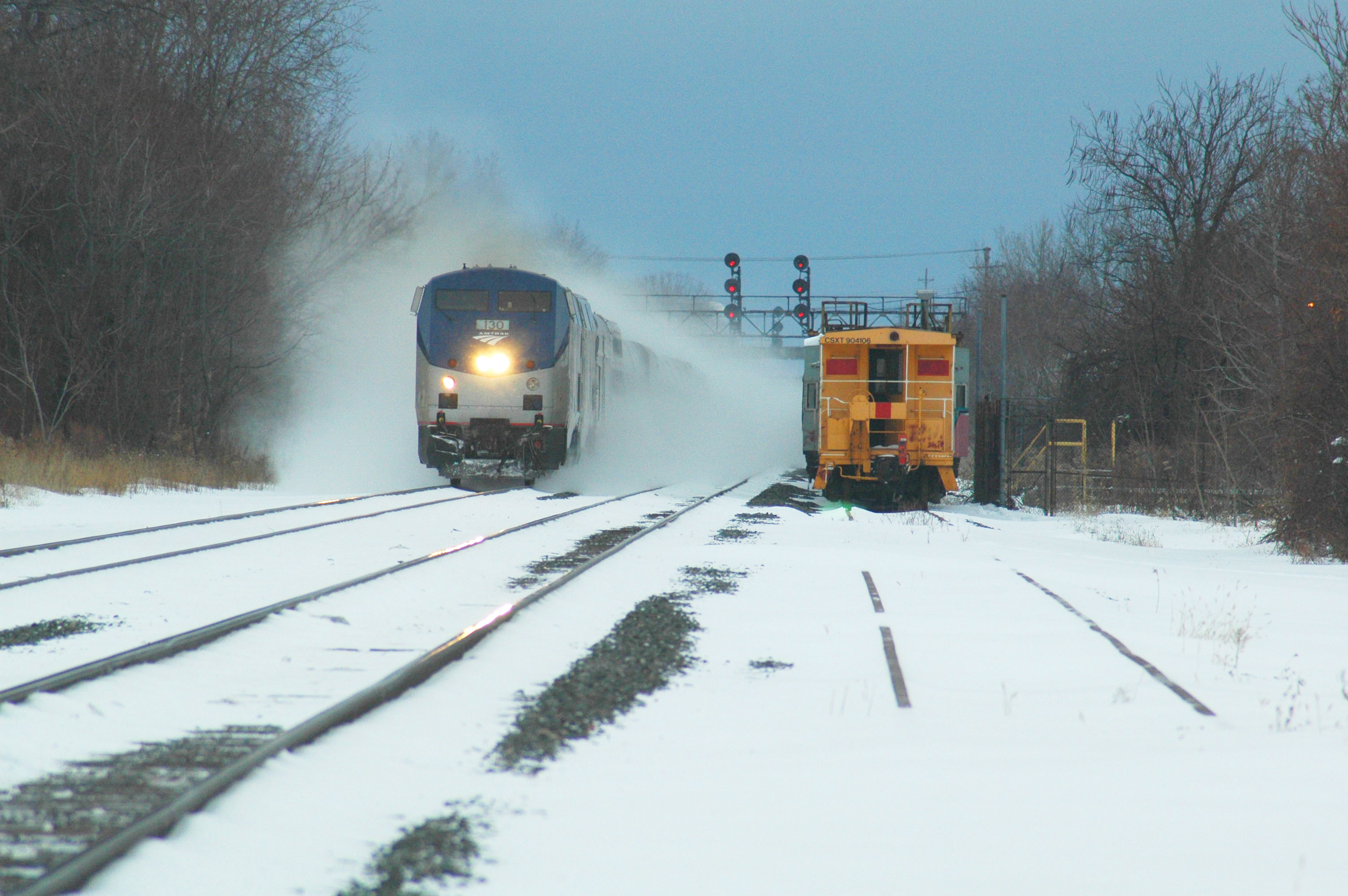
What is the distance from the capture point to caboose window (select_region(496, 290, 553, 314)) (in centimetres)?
2091

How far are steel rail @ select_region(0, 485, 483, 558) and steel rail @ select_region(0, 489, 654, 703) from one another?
3.22 meters

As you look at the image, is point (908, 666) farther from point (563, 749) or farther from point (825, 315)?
point (825, 315)

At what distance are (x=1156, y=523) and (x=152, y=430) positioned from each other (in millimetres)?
17168

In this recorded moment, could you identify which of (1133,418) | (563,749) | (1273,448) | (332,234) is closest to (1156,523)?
(1273,448)

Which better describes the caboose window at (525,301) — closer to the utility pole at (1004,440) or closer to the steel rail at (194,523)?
the steel rail at (194,523)

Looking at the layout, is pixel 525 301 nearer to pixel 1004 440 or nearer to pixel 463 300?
pixel 463 300

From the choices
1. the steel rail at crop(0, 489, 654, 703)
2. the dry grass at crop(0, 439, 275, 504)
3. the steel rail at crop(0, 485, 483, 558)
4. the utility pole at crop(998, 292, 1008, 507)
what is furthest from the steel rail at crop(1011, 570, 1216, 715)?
the utility pole at crop(998, 292, 1008, 507)

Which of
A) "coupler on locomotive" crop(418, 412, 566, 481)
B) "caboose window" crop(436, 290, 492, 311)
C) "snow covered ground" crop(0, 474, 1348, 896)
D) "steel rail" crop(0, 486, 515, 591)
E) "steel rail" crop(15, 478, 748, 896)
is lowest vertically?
"snow covered ground" crop(0, 474, 1348, 896)

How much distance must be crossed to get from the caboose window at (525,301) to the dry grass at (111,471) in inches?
212

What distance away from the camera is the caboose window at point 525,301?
20.9 m

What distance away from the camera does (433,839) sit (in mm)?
3562

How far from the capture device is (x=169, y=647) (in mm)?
6156

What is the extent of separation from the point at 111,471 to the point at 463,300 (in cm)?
613

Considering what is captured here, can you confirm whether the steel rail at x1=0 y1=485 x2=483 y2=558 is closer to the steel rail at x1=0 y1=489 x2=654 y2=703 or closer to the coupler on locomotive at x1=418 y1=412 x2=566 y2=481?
the coupler on locomotive at x1=418 y1=412 x2=566 y2=481
